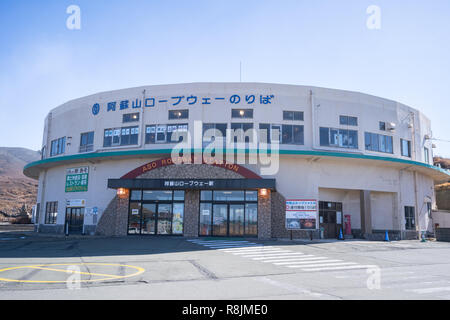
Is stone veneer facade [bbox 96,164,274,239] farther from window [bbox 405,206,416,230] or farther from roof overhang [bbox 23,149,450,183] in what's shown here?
window [bbox 405,206,416,230]

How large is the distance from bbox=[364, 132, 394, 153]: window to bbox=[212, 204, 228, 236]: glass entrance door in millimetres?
12091

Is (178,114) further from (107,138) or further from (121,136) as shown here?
(107,138)

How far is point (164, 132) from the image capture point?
26.4 meters

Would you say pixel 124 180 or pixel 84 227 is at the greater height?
pixel 124 180

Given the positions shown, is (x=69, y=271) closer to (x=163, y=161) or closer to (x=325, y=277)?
(x=325, y=277)

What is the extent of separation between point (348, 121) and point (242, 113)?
8.22 metres

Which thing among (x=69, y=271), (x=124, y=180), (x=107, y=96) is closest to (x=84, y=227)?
(x=124, y=180)

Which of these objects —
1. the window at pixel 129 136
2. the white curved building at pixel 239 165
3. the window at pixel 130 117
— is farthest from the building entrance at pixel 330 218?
the window at pixel 130 117

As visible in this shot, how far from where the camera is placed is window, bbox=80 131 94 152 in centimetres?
2856

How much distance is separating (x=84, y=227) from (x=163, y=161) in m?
8.36

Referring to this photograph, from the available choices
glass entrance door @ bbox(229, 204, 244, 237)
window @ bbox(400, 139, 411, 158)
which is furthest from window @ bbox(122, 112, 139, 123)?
window @ bbox(400, 139, 411, 158)

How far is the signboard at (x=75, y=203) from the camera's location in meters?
27.6

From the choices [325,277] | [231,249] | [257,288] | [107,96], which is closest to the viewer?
[257,288]

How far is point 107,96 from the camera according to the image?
28750mm
